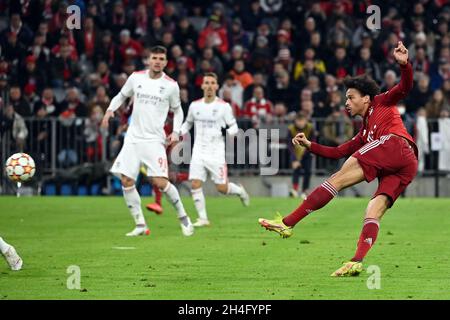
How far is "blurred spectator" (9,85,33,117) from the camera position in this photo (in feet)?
88.4

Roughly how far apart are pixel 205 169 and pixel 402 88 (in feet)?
29.5

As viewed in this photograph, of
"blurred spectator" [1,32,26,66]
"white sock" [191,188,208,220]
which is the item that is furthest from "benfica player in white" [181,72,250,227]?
"blurred spectator" [1,32,26,66]

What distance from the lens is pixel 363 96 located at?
1186 cm

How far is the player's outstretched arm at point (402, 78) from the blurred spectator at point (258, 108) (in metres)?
15.1

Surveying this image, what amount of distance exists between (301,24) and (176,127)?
13.6m

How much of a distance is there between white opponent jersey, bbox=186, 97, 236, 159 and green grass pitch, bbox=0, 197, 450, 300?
3.96 feet

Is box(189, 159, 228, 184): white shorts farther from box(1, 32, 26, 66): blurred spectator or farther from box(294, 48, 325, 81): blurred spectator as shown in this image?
box(1, 32, 26, 66): blurred spectator

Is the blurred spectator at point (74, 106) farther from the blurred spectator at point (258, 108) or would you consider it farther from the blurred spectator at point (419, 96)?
the blurred spectator at point (419, 96)

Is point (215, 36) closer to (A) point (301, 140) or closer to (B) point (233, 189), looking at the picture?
(B) point (233, 189)

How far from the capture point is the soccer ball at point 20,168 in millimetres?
15461

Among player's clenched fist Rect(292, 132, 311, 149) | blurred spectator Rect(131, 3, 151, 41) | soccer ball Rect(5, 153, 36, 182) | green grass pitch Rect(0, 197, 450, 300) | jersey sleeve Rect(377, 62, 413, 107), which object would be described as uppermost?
blurred spectator Rect(131, 3, 151, 41)

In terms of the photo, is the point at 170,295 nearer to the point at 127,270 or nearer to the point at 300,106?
the point at 127,270

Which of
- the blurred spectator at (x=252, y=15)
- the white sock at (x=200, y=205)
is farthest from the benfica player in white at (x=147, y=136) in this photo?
the blurred spectator at (x=252, y=15)
